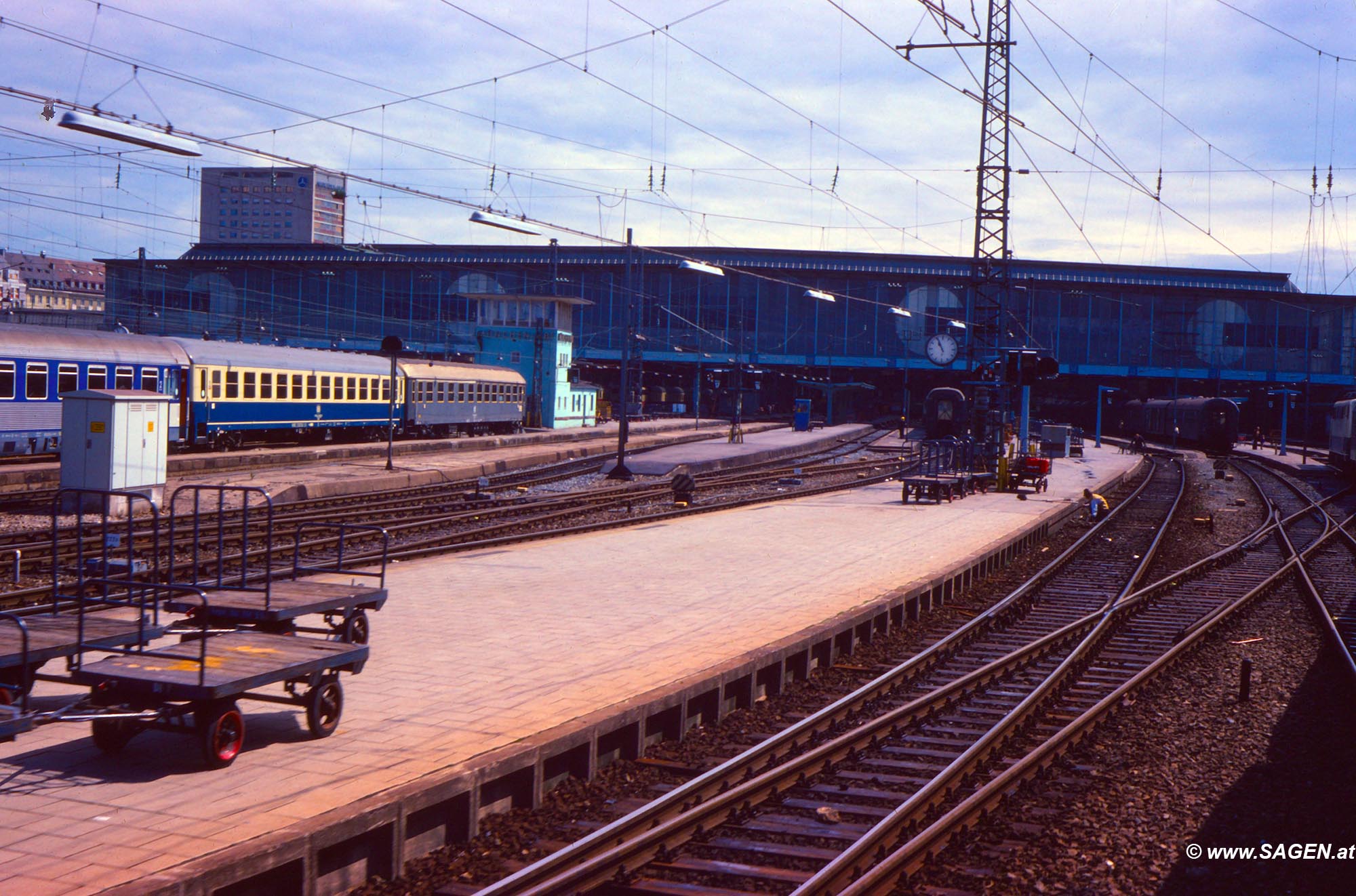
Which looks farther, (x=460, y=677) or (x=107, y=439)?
(x=107, y=439)

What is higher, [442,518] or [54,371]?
[54,371]

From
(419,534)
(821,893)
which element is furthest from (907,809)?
(419,534)

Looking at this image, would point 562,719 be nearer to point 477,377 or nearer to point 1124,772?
point 1124,772

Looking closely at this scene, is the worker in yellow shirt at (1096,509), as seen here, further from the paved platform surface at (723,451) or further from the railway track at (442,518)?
the paved platform surface at (723,451)

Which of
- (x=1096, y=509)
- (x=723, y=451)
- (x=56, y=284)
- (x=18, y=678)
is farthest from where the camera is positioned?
(x=56, y=284)

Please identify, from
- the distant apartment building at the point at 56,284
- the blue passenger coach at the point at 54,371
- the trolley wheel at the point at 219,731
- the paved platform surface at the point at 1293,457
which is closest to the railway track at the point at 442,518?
the trolley wheel at the point at 219,731

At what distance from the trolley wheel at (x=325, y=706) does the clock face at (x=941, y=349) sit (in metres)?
32.4

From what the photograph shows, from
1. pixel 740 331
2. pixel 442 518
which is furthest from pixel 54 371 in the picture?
pixel 740 331

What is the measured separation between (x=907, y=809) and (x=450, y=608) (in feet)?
21.4

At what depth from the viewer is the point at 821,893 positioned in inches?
247

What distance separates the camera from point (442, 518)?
2244cm

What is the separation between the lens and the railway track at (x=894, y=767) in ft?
21.4

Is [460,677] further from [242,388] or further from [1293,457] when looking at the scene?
[1293,457]

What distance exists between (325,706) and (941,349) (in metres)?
33.3
